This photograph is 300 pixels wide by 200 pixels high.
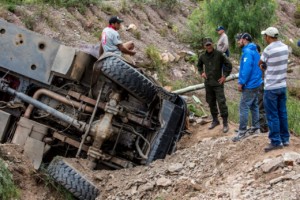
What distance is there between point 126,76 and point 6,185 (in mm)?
2071

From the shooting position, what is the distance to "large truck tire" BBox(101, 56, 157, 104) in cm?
706

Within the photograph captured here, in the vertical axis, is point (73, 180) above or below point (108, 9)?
below

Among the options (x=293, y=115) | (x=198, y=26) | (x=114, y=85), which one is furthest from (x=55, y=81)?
(x=198, y=26)

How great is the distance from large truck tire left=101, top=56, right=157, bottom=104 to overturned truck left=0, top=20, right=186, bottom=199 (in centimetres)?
9

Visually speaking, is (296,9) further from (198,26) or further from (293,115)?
(293,115)

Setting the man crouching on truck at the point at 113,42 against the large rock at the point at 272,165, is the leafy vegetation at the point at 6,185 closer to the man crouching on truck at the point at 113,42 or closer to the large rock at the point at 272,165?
the man crouching on truck at the point at 113,42

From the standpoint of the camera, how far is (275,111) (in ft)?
21.1

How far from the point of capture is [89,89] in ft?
25.8

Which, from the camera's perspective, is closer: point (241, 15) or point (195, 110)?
point (195, 110)

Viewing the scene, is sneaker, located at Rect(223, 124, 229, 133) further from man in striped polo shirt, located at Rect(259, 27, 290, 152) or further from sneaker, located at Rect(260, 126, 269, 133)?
man in striped polo shirt, located at Rect(259, 27, 290, 152)

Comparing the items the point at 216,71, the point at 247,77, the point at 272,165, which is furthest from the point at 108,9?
the point at 272,165

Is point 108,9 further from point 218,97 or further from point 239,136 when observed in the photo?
point 239,136

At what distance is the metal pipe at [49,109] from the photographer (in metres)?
7.40

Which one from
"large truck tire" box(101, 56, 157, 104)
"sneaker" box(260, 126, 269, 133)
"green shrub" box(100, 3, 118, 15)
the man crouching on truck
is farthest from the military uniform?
"green shrub" box(100, 3, 118, 15)
